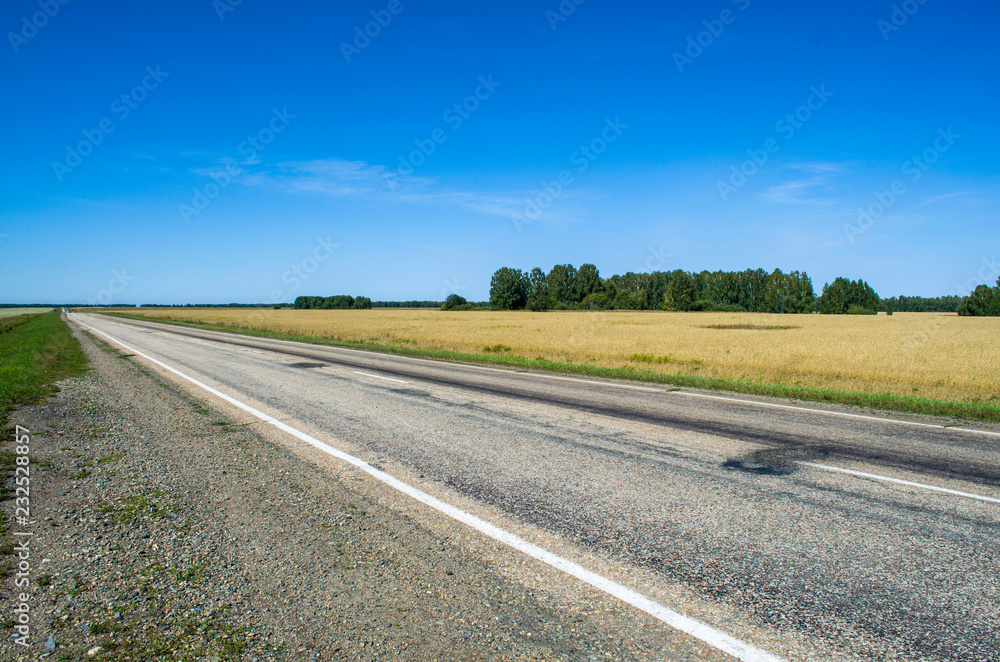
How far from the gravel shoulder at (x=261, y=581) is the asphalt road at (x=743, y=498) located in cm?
70

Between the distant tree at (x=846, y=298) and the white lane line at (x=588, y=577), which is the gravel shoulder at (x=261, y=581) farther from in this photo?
the distant tree at (x=846, y=298)

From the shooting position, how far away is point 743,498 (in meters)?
4.85

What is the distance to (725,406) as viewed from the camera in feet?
32.0

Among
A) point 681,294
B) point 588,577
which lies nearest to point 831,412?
point 588,577

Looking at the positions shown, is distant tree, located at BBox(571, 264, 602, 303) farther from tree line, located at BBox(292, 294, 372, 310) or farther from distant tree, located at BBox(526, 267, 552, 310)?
tree line, located at BBox(292, 294, 372, 310)

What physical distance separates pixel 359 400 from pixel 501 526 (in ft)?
21.2

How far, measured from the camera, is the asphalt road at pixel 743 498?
9.98ft

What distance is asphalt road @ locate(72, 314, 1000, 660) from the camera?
9.98 ft

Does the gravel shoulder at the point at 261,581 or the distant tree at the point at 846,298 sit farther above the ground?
the distant tree at the point at 846,298

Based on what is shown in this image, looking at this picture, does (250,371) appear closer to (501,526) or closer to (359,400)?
(359,400)

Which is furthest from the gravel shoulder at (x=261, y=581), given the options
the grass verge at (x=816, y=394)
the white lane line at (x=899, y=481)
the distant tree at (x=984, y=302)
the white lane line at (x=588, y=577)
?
the distant tree at (x=984, y=302)

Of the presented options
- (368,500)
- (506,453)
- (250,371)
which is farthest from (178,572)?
(250,371)

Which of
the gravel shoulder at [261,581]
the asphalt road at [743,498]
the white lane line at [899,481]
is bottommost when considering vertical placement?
the gravel shoulder at [261,581]

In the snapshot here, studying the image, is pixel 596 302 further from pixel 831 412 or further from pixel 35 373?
pixel 831 412
